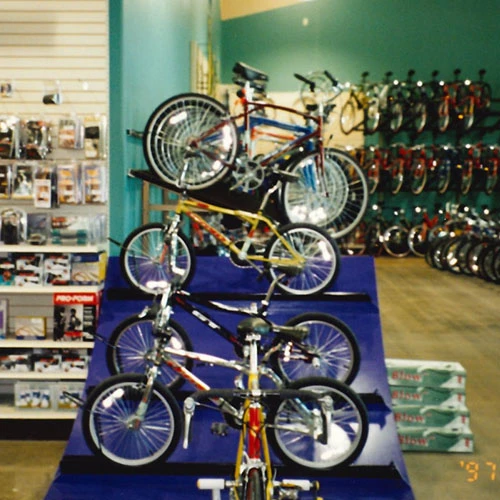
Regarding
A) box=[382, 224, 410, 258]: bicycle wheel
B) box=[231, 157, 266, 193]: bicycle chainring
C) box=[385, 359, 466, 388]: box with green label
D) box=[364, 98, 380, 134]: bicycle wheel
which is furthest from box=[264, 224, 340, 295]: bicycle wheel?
box=[364, 98, 380, 134]: bicycle wheel

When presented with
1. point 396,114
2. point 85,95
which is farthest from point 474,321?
point 396,114

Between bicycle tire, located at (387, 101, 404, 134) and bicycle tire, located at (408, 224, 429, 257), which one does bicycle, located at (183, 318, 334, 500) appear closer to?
bicycle tire, located at (408, 224, 429, 257)

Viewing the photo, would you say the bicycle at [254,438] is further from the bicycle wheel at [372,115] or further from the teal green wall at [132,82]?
the bicycle wheel at [372,115]

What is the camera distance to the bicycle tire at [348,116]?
13.8 meters

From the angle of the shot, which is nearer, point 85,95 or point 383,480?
point 383,480

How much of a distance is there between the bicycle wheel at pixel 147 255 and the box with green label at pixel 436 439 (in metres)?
1.86

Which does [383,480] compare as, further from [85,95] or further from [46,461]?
[85,95]

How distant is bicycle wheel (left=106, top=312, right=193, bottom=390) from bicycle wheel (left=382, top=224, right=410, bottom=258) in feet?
32.4

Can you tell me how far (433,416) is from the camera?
16.6 feet

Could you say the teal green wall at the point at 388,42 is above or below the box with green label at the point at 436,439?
above

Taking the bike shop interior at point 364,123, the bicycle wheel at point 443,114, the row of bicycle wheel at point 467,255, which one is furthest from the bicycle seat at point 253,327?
the bicycle wheel at point 443,114

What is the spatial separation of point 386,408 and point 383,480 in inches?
23.6

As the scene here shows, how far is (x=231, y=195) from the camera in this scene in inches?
213
